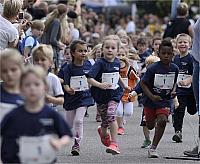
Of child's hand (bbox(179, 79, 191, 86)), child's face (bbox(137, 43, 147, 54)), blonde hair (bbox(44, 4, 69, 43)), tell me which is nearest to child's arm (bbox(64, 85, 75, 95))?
child's hand (bbox(179, 79, 191, 86))

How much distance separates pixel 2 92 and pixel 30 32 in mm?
9082

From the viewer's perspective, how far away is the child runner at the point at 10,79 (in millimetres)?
8109

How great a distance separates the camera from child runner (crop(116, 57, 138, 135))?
48.9 feet

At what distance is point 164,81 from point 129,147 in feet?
5.49

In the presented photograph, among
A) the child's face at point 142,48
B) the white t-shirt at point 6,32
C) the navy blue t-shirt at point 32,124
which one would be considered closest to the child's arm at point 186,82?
the white t-shirt at point 6,32

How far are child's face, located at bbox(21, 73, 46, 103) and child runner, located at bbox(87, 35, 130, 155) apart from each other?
16.0 ft

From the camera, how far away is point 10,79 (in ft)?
26.8

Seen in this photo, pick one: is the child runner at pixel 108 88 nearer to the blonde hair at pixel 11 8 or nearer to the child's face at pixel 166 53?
the child's face at pixel 166 53

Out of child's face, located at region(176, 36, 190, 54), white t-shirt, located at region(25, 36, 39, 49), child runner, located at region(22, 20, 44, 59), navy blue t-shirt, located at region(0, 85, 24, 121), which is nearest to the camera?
navy blue t-shirt, located at region(0, 85, 24, 121)

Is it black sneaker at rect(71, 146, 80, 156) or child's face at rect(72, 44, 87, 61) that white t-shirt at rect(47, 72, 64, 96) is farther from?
black sneaker at rect(71, 146, 80, 156)

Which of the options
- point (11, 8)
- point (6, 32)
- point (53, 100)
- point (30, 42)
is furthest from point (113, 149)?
point (30, 42)

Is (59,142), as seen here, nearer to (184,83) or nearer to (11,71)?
(11,71)

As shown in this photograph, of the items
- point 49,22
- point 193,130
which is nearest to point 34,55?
point 193,130

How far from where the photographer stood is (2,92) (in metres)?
8.48
